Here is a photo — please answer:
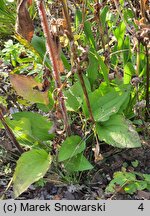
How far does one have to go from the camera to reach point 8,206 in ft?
5.71

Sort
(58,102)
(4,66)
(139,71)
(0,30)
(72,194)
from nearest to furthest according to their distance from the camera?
(58,102) < (72,194) < (139,71) < (4,66) < (0,30)

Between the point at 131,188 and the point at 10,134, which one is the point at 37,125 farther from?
the point at 131,188

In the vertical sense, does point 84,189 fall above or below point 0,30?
below

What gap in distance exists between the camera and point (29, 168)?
5.53 ft

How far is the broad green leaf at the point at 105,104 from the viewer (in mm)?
1755

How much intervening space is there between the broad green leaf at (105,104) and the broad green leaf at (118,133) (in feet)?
0.16

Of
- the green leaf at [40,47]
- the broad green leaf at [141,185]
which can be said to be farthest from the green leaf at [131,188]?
the green leaf at [40,47]

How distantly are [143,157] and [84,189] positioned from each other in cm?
33

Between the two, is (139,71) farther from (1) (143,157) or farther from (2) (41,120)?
(2) (41,120)

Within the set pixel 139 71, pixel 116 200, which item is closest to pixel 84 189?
pixel 116 200

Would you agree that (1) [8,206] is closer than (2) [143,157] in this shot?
Yes

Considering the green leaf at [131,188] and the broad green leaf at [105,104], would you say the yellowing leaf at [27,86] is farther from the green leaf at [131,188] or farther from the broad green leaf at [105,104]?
the green leaf at [131,188]

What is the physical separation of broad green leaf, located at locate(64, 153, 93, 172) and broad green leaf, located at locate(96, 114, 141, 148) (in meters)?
0.13

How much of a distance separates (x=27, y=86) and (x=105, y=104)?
1.26 feet
